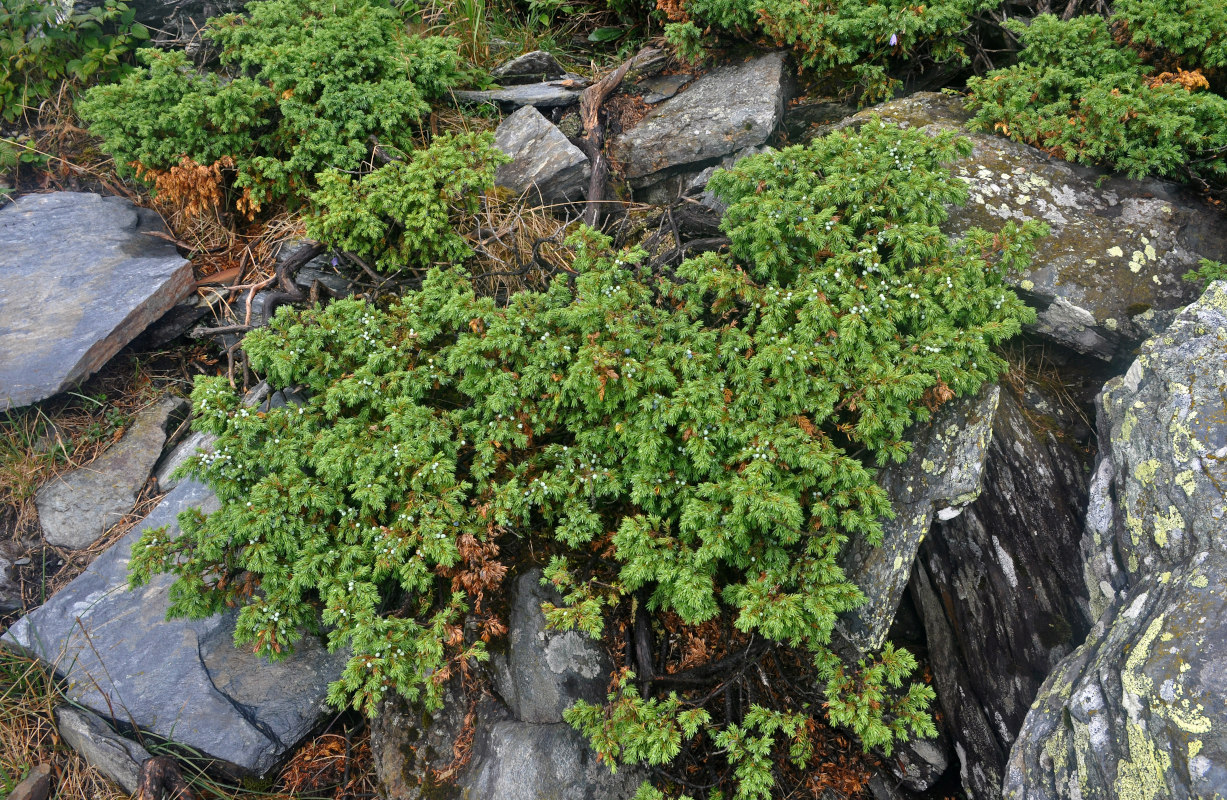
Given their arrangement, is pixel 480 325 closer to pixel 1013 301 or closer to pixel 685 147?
pixel 685 147

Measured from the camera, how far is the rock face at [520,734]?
3670 millimetres

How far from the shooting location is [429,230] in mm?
4625

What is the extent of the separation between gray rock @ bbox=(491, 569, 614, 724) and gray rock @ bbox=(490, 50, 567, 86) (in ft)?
15.4

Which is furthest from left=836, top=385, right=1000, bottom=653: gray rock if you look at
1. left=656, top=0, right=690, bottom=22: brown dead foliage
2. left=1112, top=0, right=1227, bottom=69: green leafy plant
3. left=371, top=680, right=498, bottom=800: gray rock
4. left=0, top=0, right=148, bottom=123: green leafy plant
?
left=0, top=0, right=148, bottom=123: green leafy plant

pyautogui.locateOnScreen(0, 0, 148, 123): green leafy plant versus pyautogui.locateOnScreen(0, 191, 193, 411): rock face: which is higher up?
pyautogui.locateOnScreen(0, 0, 148, 123): green leafy plant

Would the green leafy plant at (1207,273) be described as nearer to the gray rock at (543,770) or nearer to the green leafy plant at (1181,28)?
the green leafy plant at (1181,28)

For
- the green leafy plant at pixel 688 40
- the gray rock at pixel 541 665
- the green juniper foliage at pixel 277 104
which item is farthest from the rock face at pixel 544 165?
the gray rock at pixel 541 665

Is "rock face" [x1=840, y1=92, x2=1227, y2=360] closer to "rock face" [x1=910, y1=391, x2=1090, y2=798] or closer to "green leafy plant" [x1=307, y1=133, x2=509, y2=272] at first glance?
"rock face" [x1=910, y1=391, x2=1090, y2=798]

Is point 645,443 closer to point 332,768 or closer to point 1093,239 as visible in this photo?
point 332,768

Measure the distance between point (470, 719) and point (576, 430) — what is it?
1.79 metres

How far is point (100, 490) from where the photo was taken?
4.96m

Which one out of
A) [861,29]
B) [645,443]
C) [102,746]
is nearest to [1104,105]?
[861,29]

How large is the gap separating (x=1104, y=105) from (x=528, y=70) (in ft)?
15.0

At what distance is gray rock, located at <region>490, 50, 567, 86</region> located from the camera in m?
6.41
